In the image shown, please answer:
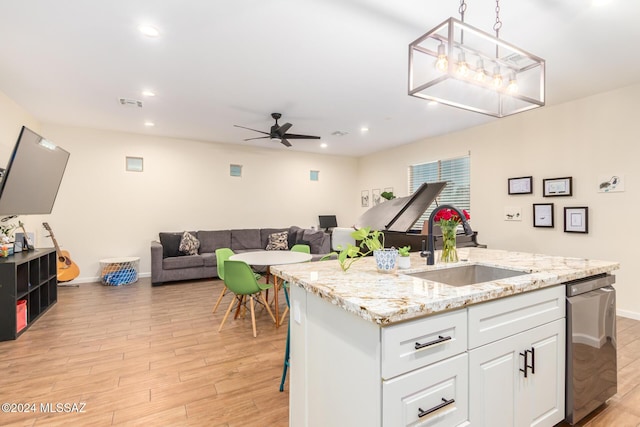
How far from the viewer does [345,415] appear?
1.23 m

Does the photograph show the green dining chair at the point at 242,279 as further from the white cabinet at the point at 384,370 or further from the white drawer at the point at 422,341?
the white drawer at the point at 422,341

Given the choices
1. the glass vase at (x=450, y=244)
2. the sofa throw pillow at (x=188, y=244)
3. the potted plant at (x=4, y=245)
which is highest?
the glass vase at (x=450, y=244)

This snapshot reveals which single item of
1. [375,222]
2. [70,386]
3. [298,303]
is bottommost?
[70,386]

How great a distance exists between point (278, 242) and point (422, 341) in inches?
213

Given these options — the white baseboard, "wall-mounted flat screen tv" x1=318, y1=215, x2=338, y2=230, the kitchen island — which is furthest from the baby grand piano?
"wall-mounted flat screen tv" x1=318, y1=215, x2=338, y2=230

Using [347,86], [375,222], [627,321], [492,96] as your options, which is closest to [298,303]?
[375,222]

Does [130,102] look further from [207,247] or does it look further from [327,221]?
[327,221]

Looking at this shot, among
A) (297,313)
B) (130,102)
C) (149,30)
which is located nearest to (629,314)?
(297,313)

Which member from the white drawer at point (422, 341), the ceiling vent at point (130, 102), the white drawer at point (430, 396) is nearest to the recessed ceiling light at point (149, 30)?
the ceiling vent at point (130, 102)

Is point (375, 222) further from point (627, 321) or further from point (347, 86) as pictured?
point (627, 321)

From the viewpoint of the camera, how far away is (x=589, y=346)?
5.82 ft

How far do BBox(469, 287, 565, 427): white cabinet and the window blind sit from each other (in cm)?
363

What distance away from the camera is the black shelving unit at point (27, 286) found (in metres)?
3.02

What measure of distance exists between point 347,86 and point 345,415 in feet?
10.9
